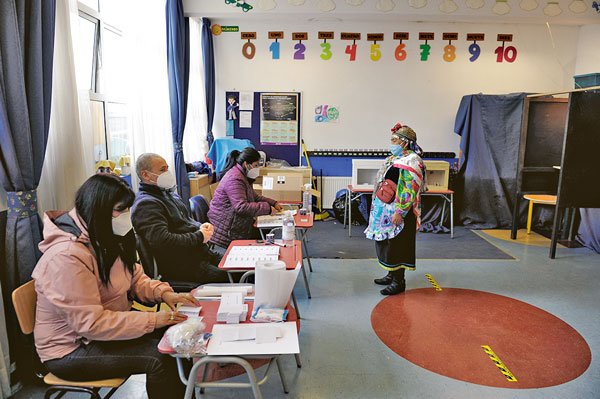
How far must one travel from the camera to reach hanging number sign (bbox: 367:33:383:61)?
6754 millimetres

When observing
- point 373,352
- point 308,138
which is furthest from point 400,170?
point 308,138

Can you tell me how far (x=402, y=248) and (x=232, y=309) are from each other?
7.34ft

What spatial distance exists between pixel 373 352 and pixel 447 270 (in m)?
1.99

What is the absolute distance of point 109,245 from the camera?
6.03 feet

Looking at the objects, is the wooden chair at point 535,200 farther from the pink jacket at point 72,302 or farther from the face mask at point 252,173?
the pink jacket at point 72,302

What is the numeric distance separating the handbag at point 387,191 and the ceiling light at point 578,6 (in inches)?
174

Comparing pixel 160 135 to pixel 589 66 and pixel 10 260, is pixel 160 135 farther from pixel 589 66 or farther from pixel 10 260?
pixel 589 66

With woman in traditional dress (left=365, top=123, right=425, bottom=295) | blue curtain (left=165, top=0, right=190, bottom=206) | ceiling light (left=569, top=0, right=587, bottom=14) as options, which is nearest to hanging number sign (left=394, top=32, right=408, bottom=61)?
ceiling light (left=569, top=0, right=587, bottom=14)

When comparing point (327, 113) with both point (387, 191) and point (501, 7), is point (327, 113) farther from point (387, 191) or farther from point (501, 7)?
point (387, 191)

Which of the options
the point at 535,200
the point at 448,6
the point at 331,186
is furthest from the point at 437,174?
the point at 448,6

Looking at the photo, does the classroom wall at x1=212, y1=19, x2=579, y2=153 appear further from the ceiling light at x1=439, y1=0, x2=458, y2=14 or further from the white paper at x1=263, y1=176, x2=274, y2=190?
the white paper at x1=263, y1=176, x2=274, y2=190

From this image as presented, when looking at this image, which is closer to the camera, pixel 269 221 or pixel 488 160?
pixel 269 221

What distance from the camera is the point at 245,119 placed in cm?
700

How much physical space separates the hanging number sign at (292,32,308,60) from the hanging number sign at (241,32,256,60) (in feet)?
2.10
